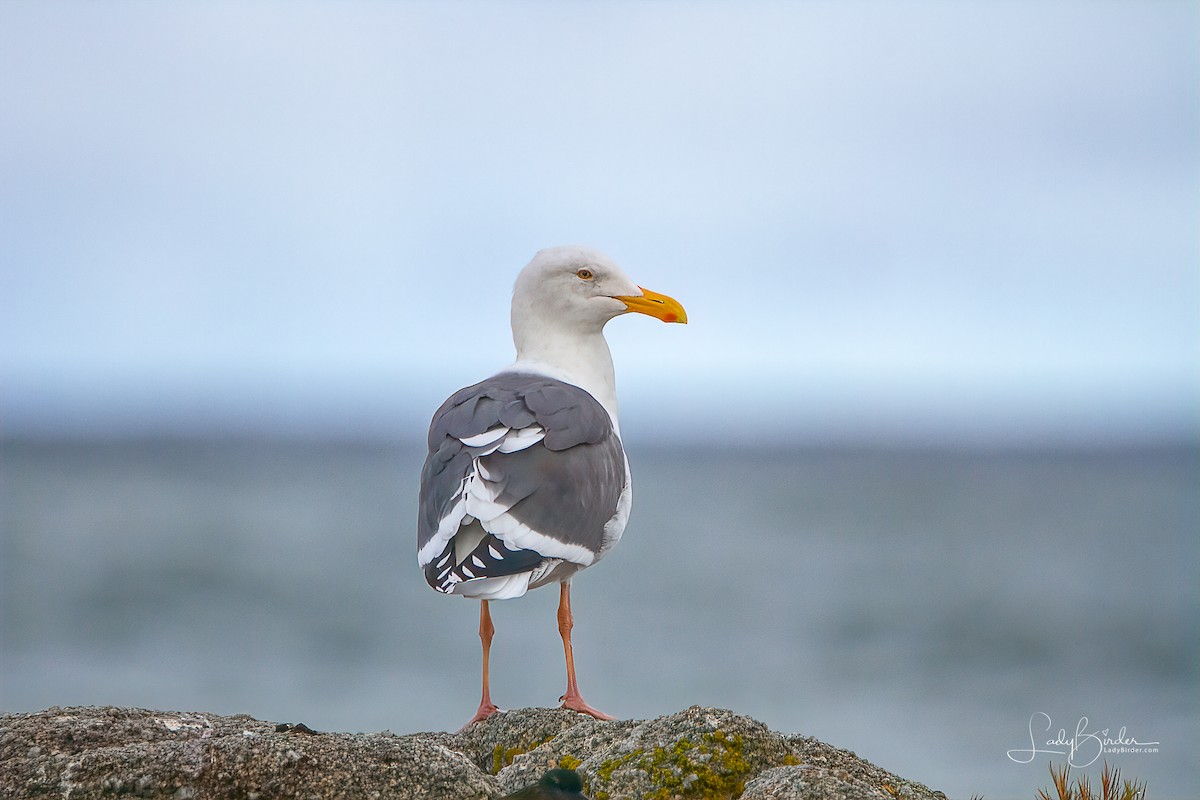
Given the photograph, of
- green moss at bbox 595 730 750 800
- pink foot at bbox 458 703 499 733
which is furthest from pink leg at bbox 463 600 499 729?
green moss at bbox 595 730 750 800

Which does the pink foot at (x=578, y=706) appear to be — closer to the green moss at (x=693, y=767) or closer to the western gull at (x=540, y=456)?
the western gull at (x=540, y=456)

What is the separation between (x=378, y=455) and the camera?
90.8 metres

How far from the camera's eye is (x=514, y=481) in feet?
21.3

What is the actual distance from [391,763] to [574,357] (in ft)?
12.4

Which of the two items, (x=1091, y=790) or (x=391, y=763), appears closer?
(x=391, y=763)

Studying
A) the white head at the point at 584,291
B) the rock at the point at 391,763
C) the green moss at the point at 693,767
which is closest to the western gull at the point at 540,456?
the white head at the point at 584,291

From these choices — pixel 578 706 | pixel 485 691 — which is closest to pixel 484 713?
pixel 485 691

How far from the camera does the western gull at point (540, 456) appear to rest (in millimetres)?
Answer: 6227

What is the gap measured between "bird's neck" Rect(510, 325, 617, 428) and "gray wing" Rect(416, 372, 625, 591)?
0.60 m

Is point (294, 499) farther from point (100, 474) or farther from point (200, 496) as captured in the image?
point (100, 474)

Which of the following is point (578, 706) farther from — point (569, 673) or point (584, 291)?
point (584, 291)

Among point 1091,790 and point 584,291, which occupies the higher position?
point 584,291

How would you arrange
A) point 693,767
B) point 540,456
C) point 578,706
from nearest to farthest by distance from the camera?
point 693,767, point 540,456, point 578,706

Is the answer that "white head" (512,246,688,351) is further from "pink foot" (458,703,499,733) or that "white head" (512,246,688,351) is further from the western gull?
"pink foot" (458,703,499,733)
